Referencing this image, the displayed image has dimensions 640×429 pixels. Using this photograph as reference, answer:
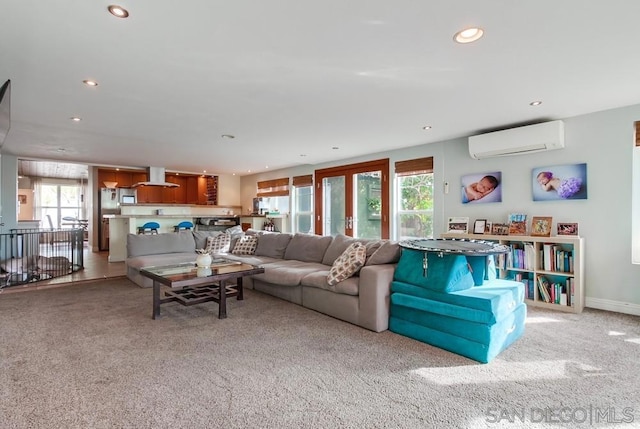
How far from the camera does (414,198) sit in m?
5.53

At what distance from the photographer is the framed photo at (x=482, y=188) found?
4.47 m

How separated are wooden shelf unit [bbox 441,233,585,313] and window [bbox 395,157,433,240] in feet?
3.89

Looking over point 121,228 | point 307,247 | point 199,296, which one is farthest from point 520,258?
point 121,228

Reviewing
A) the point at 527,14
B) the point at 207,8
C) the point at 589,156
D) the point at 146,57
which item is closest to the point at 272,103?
the point at 146,57

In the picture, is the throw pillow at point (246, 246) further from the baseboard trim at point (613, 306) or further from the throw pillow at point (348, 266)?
the baseboard trim at point (613, 306)

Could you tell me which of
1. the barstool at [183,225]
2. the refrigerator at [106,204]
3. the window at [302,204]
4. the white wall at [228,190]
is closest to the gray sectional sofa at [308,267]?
the barstool at [183,225]

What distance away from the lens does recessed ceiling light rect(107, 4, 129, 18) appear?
1.79 meters

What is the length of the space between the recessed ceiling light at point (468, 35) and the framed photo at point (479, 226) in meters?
2.98

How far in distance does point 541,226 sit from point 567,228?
0.83 ft

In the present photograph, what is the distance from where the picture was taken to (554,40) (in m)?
2.14

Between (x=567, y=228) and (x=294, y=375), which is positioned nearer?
(x=294, y=375)

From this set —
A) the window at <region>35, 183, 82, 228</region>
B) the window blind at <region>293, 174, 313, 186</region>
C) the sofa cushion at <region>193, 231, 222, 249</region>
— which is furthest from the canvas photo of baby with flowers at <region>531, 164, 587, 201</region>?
the window at <region>35, 183, 82, 228</region>

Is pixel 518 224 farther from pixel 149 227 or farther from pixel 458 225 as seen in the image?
pixel 149 227

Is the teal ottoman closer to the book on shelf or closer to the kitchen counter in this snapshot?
the book on shelf
